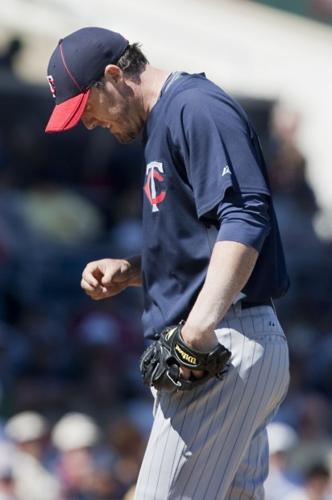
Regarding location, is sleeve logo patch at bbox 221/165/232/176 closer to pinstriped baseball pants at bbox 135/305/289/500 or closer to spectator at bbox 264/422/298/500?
pinstriped baseball pants at bbox 135/305/289/500

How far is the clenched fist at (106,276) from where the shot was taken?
3959 mm

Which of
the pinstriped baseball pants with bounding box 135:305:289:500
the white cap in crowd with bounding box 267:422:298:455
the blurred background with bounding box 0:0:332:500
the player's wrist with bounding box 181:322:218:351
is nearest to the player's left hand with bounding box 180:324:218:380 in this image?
the player's wrist with bounding box 181:322:218:351

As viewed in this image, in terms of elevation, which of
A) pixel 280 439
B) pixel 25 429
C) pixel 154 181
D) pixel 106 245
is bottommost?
pixel 106 245

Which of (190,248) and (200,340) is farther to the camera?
(190,248)

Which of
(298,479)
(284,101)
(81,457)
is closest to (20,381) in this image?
(81,457)

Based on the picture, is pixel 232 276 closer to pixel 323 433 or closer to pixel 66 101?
pixel 66 101

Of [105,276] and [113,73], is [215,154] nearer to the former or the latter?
[113,73]

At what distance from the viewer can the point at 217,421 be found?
3.58m

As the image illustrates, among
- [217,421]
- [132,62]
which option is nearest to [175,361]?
[217,421]

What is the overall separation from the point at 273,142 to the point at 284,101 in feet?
4.89

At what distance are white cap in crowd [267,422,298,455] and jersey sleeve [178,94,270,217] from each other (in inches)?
177

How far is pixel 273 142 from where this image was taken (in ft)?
42.8

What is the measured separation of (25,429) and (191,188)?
4342mm

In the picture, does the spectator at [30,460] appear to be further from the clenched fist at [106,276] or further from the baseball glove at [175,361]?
the baseball glove at [175,361]
